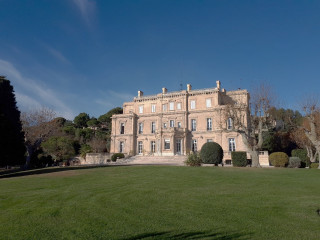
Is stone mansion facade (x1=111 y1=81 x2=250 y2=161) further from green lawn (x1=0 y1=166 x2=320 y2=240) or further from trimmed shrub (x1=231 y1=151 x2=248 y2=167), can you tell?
green lawn (x1=0 y1=166 x2=320 y2=240)

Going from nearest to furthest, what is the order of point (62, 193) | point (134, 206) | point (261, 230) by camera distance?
point (261, 230), point (134, 206), point (62, 193)

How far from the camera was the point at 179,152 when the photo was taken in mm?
39031

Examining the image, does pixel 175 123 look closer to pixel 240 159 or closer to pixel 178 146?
pixel 178 146

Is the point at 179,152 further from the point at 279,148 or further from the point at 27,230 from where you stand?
the point at 27,230

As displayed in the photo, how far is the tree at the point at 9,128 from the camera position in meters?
18.5

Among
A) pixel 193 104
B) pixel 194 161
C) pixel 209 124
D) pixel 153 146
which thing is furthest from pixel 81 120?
pixel 194 161

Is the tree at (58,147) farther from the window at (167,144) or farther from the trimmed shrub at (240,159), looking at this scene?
the trimmed shrub at (240,159)

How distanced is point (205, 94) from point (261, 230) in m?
35.9

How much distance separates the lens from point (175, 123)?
4097 centimetres

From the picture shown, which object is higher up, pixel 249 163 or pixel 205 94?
pixel 205 94

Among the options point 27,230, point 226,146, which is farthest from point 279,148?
point 27,230

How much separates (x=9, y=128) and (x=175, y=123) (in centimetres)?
2597

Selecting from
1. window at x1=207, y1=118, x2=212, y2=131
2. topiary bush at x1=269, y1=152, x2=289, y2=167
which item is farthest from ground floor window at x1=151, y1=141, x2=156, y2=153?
topiary bush at x1=269, y1=152, x2=289, y2=167

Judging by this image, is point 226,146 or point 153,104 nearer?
point 226,146
